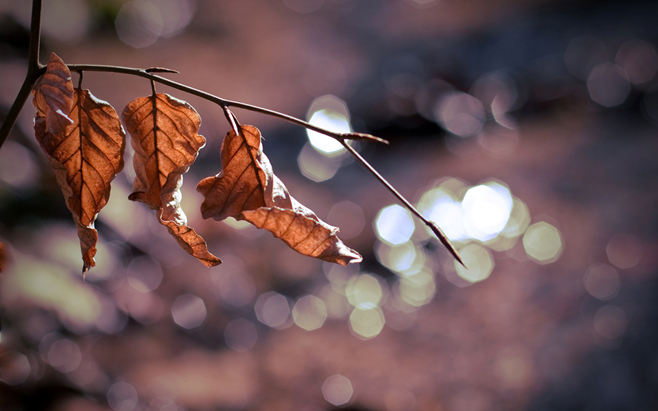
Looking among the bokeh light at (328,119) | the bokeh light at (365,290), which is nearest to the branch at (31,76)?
the bokeh light at (365,290)

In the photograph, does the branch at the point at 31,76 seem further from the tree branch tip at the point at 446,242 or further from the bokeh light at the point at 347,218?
the bokeh light at the point at 347,218

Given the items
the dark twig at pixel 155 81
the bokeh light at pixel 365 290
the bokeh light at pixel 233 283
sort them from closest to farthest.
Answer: the dark twig at pixel 155 81 < the bokeh light at pixel 233 283 < the bokeh light at pixel 365 290

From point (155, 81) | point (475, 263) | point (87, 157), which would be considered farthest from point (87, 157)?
point (475, 263)

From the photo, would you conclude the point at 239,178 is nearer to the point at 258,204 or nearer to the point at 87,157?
the point at 258,204

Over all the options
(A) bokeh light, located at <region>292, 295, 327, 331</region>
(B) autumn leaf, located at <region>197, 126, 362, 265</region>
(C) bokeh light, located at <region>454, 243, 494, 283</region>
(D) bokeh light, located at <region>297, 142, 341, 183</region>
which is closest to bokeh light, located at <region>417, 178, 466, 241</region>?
(C) bokeh light, located at <region>454, 243, 494, 283</region>

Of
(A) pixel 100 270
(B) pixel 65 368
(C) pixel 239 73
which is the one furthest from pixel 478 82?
(B) pixel 65 368

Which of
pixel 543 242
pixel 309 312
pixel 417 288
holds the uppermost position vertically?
pixel 543 242
